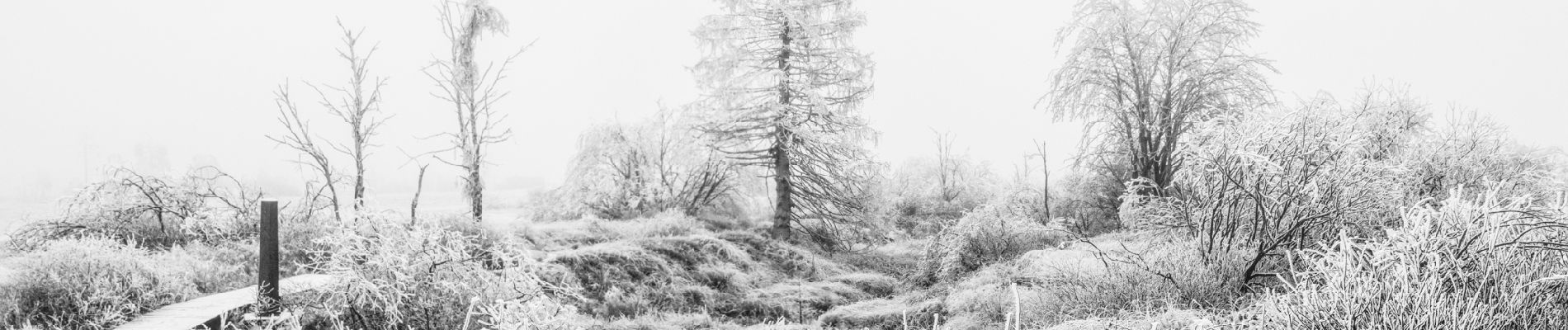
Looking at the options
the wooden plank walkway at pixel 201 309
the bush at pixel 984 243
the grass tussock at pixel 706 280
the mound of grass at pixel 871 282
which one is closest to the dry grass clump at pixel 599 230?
the grass tussock at pixel 706 280

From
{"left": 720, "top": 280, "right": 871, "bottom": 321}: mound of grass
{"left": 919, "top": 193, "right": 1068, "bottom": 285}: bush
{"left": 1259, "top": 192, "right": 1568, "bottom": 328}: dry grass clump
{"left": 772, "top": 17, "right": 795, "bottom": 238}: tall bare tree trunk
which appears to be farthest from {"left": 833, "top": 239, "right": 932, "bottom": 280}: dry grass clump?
{"left": 1259, "top": 192, "right": 1568, "bottom": 328}: dry grass clump

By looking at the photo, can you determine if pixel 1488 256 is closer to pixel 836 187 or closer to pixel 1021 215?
pixel 1021 215

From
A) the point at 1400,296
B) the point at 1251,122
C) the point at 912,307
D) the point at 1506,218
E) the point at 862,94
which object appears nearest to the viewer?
the point at 1400,296

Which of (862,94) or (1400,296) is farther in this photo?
(862,94)

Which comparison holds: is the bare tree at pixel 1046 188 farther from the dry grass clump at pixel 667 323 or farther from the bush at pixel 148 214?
the bush at pixel 148 214

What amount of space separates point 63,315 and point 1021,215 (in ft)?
48.0

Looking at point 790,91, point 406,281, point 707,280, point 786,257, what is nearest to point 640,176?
point 790,91

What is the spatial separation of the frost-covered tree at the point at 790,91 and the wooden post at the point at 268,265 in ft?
34.1

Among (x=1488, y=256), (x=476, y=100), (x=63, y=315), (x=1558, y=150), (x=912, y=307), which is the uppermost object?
(x=476, y=100)

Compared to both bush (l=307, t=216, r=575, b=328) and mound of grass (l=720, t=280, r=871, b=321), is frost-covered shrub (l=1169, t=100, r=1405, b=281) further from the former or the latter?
bush (l=307, t=216, r=575, b=328)

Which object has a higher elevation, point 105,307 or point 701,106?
point 701,106

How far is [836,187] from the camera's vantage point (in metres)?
17.1

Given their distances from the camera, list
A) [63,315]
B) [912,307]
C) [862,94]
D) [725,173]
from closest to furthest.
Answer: [63,315]
[912,307]
[862,94]
[725,173]

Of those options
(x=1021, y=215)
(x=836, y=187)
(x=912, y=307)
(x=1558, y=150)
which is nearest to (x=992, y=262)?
(x=1021, y=215)
